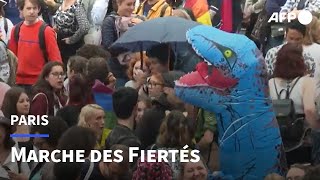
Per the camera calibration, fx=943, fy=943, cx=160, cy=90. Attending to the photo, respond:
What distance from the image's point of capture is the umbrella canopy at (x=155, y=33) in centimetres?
965

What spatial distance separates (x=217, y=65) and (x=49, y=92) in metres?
2.25

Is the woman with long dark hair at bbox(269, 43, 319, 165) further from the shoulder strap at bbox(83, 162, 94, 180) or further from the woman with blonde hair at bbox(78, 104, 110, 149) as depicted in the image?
the shoulder strap at bbox(83, 162, 94, 180)

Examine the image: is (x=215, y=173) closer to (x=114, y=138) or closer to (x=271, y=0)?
A: (x=114, y=138)

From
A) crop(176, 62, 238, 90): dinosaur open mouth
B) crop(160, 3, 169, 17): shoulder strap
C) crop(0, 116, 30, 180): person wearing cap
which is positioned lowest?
crop(0, 116, 30, 180): person wearing cap

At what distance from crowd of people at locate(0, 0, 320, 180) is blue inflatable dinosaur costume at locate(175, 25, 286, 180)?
211 mm

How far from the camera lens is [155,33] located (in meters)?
9.74

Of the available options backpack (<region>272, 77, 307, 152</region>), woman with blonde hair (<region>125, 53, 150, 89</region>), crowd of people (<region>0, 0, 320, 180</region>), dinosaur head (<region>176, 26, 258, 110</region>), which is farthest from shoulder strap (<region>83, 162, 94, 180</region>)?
woman with blonde hair (<region>125, 53, 150, 89</region>)

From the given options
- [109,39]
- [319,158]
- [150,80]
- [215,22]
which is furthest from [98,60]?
[215,22]

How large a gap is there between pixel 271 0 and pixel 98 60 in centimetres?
308

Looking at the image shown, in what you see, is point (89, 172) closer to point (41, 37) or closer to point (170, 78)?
point (170, 78)

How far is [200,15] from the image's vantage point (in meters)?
11.8

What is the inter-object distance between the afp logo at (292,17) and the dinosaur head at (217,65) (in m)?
2.22

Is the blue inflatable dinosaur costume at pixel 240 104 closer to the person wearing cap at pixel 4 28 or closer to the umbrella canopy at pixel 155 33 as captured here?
the umbrella canopy at pixel 155 33

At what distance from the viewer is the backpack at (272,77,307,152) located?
7.81m
